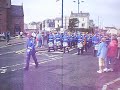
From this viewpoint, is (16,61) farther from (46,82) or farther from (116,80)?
(116,80)

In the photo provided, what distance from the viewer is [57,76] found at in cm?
1006

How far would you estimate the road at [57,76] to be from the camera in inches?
345

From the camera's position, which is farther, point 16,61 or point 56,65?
point 16,61

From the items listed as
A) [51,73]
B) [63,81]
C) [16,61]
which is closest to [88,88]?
[63,81]

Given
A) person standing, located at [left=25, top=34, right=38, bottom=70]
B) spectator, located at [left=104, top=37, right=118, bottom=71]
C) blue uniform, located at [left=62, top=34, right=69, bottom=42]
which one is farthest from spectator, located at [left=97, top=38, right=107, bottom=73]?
blue uniform, located at [left=62, top=34, right=69, bottom=42]

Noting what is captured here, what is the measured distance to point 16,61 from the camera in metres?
12.9

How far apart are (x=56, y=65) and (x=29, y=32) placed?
263 cm

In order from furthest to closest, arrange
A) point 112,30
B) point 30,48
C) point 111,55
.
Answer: point 111,55 → point 112,30 → point 30,48

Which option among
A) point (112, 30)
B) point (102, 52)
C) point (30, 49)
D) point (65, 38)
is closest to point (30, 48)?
point (30, 49)

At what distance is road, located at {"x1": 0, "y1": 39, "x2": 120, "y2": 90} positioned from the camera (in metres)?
8.77

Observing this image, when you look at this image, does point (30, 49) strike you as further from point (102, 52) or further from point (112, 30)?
point (112, 30)

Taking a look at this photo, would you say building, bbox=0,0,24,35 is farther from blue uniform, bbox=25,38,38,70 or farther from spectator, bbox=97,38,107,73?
spectator, bbox=97,38,107,73

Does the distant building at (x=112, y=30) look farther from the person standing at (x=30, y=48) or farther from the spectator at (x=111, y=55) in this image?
the person standing at (x=30, y=48)

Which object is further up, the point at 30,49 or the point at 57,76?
the point at 30,49
